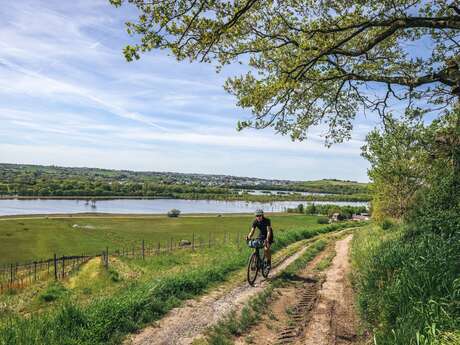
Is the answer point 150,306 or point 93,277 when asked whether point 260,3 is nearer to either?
point 150,306

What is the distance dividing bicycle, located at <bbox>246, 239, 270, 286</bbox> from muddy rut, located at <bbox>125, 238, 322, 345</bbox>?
0.48 meters

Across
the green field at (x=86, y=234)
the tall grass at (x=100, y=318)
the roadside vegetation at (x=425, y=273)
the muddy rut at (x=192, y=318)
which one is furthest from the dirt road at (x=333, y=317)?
the green field at (x=86, y=234)

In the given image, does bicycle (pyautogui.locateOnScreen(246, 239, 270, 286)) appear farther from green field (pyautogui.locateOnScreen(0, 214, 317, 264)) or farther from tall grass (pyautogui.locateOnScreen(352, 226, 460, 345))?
green field (pyautogui.locateOnScreen(0, 214, 317, 264))

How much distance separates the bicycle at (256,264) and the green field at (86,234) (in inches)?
1988

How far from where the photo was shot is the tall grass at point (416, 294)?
14.9 ft

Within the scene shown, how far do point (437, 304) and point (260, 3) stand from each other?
7.85 m

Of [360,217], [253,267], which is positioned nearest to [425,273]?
[253,267]

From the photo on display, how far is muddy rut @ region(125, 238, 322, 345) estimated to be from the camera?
258 inches

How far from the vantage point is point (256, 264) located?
11.1 m

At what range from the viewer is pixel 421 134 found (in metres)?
15.8

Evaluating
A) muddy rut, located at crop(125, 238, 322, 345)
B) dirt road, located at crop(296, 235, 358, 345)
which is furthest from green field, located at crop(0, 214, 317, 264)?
dirt road, located at crop(296, 235, 358, 345)

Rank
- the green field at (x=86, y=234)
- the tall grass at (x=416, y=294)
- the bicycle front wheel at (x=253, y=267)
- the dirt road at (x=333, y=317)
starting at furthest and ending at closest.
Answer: the green field at (x=86, y=234), the bicycle front wheel at (x=253, y=267), the dirt road at (x=333, y=317), the tall grass at (x=416, y=294)

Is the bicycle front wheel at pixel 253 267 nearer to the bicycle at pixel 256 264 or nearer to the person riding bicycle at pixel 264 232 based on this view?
the bicycle at pixel 256 264

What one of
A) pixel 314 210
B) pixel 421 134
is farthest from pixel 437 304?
pixel 314 210
